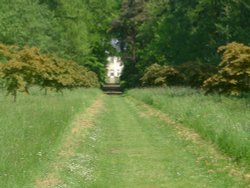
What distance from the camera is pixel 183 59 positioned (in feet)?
192

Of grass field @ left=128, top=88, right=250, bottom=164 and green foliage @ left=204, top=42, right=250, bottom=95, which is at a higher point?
green foliage @ left=204, top=42, right=250, bottom=95

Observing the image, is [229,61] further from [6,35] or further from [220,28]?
[6,35]

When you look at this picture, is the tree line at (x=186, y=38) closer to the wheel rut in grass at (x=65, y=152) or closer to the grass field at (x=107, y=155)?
the grass field at (x=107, y=155)

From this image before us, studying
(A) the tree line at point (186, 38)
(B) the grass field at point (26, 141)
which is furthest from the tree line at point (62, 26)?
(B) the grass field at point (26, 141)

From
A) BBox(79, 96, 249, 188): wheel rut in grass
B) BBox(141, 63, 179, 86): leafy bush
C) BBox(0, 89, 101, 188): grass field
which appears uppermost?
BBox(141, 63, 179, 86): leafy bush

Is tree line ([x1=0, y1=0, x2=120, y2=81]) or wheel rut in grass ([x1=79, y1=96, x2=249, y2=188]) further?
tree line ([x1=0, y1=0, x2=120, y2=81])

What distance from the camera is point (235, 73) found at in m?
25.2

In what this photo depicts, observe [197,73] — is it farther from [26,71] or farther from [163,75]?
[26,71]

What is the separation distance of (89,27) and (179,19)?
30.5m

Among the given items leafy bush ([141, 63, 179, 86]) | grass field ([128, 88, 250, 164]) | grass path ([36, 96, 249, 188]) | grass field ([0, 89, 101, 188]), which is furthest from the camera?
leafy bush ([141, 63, 179, 86])

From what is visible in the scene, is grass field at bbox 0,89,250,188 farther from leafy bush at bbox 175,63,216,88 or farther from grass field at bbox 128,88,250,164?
leafy bush at bbox 175,63,216,88

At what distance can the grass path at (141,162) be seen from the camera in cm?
1135

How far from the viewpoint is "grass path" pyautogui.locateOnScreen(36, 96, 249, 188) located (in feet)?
37.2

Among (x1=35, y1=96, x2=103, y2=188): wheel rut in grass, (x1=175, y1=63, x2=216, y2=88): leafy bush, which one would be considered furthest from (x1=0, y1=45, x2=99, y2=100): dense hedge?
(x1=175, y1=63, x2=216, y2=88): leafy bush
